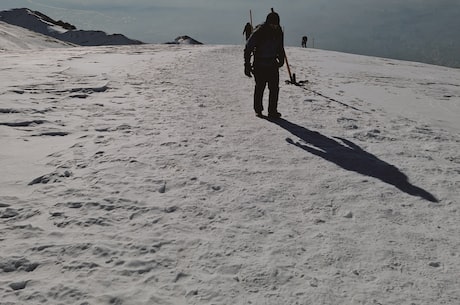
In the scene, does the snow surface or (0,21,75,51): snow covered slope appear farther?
(0,21,75,51): snow covered slope

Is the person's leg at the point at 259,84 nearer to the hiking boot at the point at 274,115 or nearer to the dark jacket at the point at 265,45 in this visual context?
the dark jacket at the point at 265,45

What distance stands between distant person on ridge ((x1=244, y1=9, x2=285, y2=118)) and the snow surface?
54cm

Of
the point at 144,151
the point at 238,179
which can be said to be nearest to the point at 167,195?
the point at 238,179

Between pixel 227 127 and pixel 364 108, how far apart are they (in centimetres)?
409

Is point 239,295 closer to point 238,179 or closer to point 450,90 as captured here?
point 238,179

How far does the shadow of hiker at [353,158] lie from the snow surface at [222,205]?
0.04m

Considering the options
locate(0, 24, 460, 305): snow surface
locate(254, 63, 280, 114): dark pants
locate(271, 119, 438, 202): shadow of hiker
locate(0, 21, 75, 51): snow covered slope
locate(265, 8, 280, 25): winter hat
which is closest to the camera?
locate(0, 24, 460, 305): snow surface

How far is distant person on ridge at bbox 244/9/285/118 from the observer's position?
25.2ft

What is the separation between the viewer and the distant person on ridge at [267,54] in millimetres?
7676

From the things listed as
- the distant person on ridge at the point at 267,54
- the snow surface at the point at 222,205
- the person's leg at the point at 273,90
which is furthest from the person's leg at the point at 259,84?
the snow surface at the point at 222,205

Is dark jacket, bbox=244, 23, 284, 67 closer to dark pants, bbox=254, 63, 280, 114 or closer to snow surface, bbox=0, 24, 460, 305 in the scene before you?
dark pants, bbox=254, 63, 280, 114

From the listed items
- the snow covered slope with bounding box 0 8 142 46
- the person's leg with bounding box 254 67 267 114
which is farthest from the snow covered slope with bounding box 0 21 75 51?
the snow covered slope with bounding box 0 8 142 46

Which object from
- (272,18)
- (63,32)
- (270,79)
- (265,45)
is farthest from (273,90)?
(63,32)

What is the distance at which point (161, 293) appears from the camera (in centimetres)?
285
